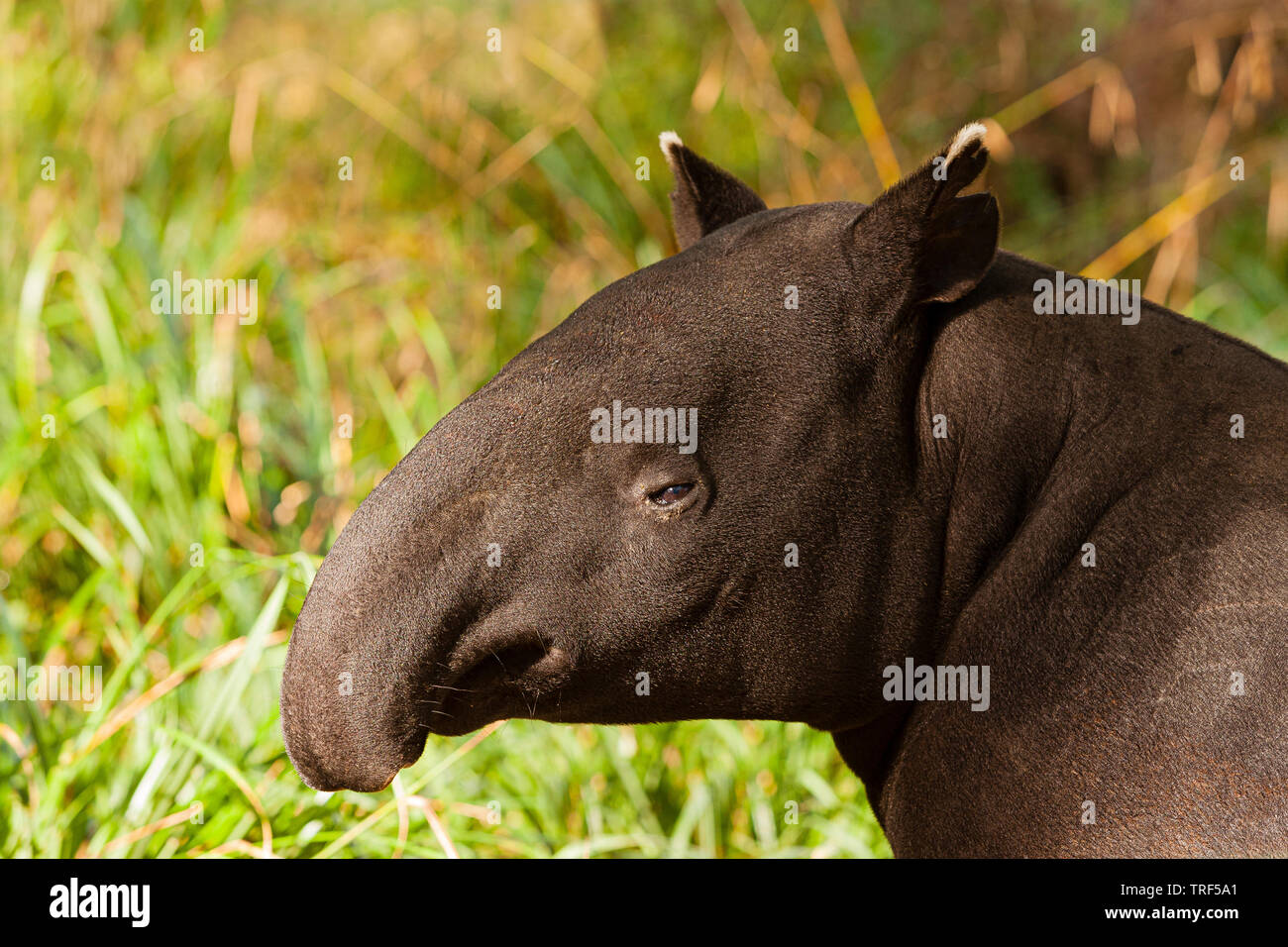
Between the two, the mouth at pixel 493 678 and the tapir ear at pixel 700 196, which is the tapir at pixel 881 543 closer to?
the mouth at pixel 493 678

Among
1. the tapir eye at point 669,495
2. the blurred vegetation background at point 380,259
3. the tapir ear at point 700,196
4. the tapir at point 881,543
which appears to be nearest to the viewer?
the tapir at point 881,543

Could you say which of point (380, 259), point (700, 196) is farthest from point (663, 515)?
point (380, 259)

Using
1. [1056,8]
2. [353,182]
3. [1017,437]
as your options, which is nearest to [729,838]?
[1017,437]

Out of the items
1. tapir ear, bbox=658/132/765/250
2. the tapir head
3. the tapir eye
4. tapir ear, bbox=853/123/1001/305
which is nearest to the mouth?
the tapir head

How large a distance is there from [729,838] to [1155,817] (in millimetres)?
2422

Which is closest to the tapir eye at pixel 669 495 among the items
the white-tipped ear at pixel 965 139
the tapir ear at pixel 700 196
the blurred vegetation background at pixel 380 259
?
the white-tipped ear at pixel 965 139

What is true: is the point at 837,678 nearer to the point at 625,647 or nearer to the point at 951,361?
the point at 625,647

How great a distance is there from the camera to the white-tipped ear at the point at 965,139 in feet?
7.14

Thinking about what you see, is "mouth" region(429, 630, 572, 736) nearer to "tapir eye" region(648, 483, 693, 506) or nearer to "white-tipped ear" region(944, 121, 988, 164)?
"tapir eye" region(648, 483, 693, 506)

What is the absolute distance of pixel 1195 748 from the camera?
81.4 inches

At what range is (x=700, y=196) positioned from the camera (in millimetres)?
2883

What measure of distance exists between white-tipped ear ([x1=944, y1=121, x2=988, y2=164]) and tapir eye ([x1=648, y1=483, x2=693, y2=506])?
2.33ft

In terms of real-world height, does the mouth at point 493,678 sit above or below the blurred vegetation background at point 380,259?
below

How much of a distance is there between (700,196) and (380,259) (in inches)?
177
